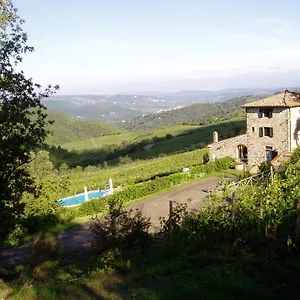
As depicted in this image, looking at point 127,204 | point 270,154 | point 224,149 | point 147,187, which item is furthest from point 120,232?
point 224,149

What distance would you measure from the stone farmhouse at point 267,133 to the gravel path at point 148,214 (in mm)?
4512

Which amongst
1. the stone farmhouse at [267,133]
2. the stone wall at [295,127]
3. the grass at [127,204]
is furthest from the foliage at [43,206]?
the stone wall at [295,127]

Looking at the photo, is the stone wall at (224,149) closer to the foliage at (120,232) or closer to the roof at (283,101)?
the roof at (283,101)

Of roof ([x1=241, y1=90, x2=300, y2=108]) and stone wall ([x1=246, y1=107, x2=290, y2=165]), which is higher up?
roof ([x1=241, y1=90, x2=300, y2=108])

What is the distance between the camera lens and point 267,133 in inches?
1262

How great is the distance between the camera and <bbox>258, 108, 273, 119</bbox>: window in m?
31.5

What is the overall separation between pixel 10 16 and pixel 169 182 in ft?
71.8

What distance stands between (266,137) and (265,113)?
2.02 m

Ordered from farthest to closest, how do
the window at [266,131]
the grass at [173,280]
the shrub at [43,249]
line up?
the window at [266,131], the shrub at [43,249], the grass at [173,280]

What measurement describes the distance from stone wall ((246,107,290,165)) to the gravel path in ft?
15.0

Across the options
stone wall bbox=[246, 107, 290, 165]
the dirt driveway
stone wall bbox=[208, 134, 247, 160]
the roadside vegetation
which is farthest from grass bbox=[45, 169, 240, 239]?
the roadside vegetation

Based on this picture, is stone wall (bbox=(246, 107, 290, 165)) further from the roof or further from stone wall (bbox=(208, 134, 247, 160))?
stone wall (bbox=(208, 134, 247, 160))

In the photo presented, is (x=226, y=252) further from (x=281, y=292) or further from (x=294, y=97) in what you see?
(x=294, y=97)

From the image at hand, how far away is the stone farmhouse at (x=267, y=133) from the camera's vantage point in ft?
100
